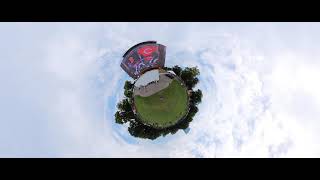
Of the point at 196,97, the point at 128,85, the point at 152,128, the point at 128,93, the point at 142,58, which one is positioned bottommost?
the point at 152,128

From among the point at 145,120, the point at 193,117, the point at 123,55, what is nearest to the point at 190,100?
the point at 193,117

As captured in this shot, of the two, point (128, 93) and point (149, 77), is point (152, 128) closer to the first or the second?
point (128, 93)

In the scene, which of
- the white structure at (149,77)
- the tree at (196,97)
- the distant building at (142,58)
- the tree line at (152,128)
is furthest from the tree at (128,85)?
the tree at (196,97)

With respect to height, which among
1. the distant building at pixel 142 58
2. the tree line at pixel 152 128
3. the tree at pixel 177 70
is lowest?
the tree line at pixel 152 128

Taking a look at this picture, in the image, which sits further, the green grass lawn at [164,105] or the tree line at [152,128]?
the green grass lawn at [164,105]

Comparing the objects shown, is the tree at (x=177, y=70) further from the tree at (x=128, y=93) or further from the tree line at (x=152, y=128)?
the tree at (x=128, y=93)

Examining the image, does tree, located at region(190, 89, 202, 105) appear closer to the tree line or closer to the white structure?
the tree line

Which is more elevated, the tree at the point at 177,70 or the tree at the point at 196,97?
the tree at the point at 177,70

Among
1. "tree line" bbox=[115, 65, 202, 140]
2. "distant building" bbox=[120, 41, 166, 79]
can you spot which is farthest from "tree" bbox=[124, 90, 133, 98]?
"distant building" bbox=[120, 41, 166, 79]

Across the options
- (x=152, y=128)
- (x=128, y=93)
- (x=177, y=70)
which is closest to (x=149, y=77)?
(x=128, y=93)
